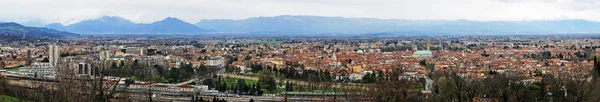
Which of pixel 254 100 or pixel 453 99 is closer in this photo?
pixel 453 99

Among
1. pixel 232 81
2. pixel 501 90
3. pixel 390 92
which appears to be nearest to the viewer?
pixel 390 92

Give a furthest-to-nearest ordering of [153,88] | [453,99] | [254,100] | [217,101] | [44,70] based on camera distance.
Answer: [44,70] → [153,88] → [254,100] → [217,101] → [453,99]

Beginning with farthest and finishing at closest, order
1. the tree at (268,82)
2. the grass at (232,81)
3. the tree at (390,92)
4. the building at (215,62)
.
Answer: the building at (215,62) < the grass at (232,81) < the tree at (268,82) < the tree at (390,92)

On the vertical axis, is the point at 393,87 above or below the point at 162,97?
above

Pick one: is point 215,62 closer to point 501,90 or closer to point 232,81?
→ point 232,81

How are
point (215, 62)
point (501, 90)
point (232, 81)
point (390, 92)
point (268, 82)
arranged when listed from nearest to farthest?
A: point (390, 92) → point (501, 90) → point (268, 82) → point (232, 81) → point (215, 62)

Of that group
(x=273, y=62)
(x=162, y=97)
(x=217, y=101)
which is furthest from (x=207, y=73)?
(x=217, y=101)

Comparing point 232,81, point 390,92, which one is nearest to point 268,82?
point 232,81

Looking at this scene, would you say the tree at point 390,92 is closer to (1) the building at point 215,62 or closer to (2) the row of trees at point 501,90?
(2) the row of trees at point 501,90

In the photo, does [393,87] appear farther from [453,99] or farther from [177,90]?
[177,90]

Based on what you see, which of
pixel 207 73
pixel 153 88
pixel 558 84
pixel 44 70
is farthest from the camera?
pixel 207 73

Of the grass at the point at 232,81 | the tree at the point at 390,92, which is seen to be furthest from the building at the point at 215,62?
the tree at the point at 390,92
